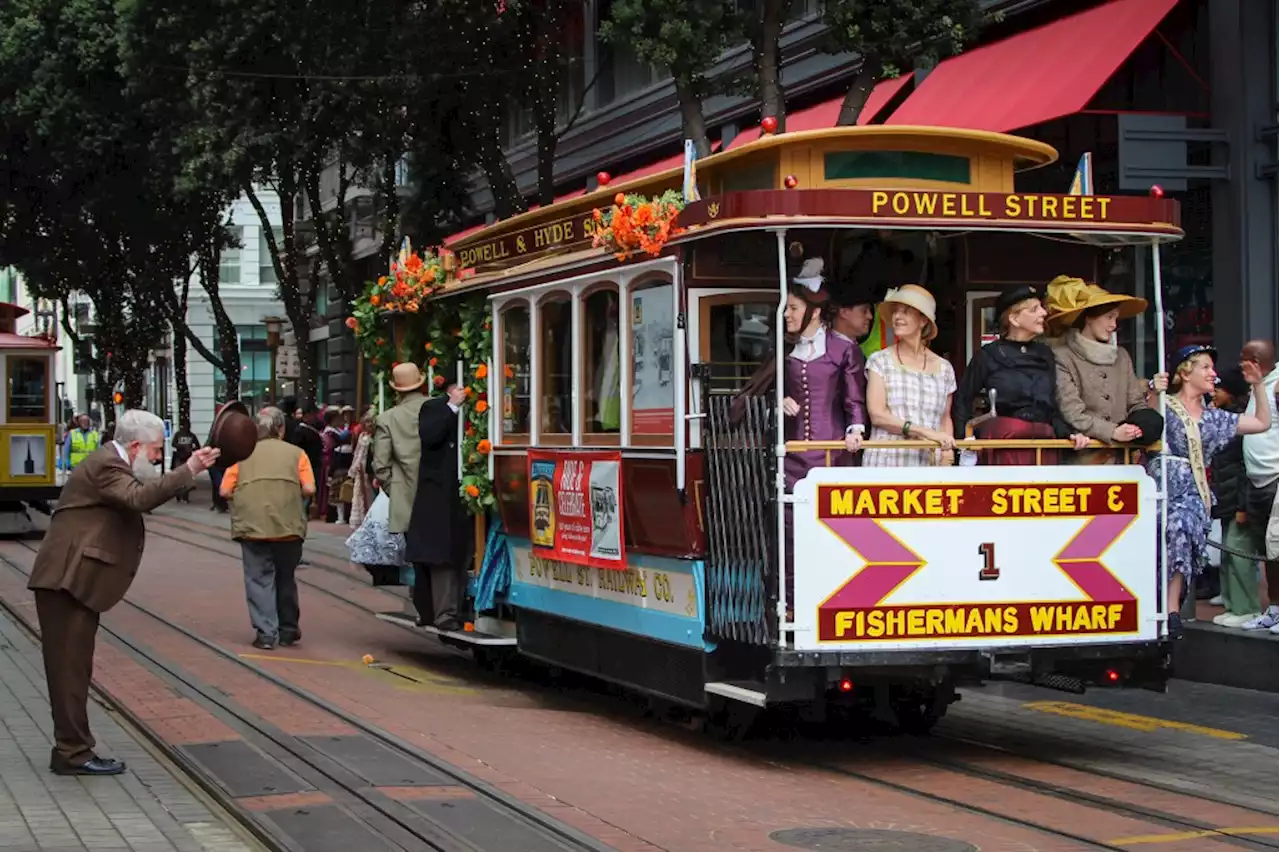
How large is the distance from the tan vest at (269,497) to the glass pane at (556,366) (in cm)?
336

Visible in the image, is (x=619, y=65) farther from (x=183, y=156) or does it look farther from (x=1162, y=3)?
(x=1162, y=3)

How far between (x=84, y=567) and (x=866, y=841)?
3711 mm

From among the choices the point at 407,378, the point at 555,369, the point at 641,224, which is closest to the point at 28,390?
the point at 407,378

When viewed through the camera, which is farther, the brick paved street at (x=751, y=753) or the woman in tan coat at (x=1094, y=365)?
the woman in tan coat at (x=1094, y=365)

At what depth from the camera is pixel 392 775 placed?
9.59m

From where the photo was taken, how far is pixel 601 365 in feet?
38.4

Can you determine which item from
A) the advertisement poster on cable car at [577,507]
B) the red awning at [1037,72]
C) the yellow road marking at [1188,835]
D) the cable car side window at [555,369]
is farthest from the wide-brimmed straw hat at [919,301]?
the red awning at [1037,72]

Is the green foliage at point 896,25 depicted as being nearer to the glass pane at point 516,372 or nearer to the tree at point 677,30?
the tree at point 677,30

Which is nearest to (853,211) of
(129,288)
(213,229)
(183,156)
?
(183,156)

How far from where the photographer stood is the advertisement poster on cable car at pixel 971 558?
31.8 feet

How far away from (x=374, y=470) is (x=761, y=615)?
5.32 metres

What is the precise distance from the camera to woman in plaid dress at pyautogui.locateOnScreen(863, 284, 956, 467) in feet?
33.1

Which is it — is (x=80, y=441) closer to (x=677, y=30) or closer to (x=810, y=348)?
(x=677, y=30)

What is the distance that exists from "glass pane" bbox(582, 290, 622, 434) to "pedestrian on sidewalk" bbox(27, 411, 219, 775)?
285cm
